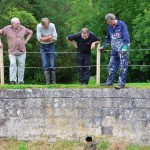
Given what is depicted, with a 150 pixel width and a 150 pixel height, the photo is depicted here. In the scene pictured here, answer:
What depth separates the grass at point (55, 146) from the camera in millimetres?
11031

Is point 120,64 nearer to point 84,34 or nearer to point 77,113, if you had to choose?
point 84,34

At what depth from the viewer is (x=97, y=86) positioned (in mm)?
11281

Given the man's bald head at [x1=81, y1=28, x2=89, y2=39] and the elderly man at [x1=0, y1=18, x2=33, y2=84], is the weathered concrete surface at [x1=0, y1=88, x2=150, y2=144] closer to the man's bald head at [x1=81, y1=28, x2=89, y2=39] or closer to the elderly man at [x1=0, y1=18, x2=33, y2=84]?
the elderly man at [x1=0, y1=18, x2=33, y2=84]

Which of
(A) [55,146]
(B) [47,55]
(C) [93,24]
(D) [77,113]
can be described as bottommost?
(A) [55,146]

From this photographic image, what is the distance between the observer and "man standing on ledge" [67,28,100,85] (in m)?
11.6

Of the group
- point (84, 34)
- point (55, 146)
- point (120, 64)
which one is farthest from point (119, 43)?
point (55, 146)

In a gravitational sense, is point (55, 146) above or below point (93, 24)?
below

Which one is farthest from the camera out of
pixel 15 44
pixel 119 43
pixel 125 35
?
pixel 15 44

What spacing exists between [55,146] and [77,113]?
0.93 metres

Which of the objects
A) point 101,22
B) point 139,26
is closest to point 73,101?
point 139,26

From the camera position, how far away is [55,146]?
11141mm

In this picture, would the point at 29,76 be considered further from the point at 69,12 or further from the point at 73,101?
the point at 73,101

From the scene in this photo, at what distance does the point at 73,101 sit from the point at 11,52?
2.01 m

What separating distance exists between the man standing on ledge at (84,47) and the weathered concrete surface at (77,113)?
0.77 m
